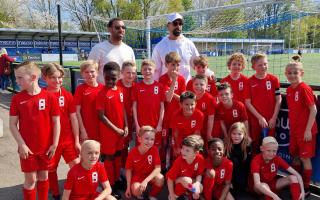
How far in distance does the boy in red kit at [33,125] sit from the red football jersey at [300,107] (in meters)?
2.76

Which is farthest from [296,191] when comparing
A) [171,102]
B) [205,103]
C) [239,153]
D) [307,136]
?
[171,102]

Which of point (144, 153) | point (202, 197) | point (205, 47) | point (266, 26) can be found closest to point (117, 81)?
point (144, 153)

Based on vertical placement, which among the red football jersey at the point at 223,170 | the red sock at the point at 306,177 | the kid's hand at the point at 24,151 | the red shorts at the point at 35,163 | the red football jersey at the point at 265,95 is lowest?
the red sock at the point at 306,177

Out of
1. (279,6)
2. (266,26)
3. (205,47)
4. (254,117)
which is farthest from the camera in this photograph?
(205,47)

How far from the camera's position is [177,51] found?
193 inches

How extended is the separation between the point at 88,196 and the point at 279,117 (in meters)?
2.66

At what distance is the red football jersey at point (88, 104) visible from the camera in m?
4.15

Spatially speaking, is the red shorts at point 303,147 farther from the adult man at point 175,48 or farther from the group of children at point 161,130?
the adult man at point 175,48

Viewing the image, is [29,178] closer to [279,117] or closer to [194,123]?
[194,123]

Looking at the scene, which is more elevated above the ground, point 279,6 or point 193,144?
point 279,6

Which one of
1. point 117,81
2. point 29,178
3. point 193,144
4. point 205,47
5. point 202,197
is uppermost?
point 205,47

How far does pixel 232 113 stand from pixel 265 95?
49 cm

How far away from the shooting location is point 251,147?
14.0ft

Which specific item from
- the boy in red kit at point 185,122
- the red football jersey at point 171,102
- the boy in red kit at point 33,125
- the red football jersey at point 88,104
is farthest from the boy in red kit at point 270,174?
the boy in red kit at point 33,125
